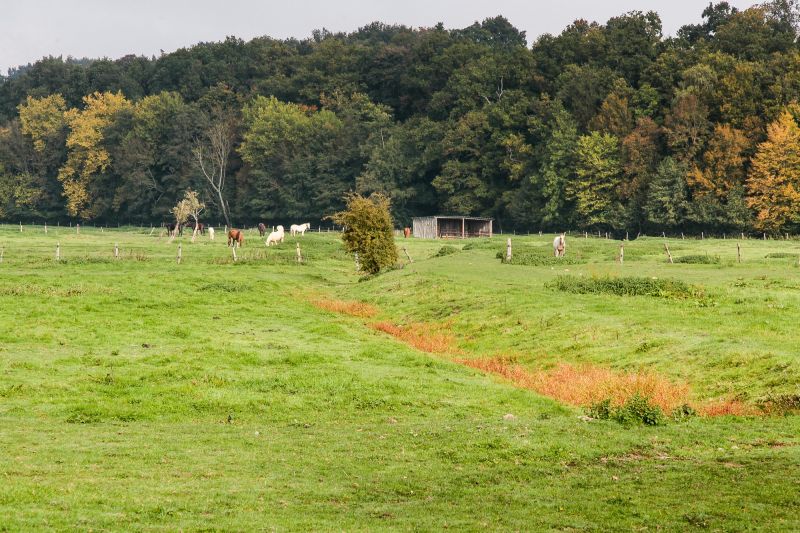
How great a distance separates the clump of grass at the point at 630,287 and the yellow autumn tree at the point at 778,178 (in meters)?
51.1

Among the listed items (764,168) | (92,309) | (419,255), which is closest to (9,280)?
(92,309)

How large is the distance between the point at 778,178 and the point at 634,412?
248ft

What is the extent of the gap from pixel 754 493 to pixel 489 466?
470 cm

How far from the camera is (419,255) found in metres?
77.4

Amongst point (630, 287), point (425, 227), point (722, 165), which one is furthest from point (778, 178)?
point (630, 287)

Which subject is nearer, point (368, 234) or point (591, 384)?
point (591, 384)

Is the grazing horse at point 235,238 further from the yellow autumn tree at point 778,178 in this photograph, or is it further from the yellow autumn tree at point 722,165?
the yellow autumn tree at point 778,178

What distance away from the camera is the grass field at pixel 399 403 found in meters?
14.6

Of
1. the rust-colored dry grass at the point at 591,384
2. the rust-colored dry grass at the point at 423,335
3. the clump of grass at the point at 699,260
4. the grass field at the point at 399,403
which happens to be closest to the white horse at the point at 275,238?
the grass field at the point at 399,403

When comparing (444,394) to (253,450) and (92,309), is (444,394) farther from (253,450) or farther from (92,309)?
(92,309)

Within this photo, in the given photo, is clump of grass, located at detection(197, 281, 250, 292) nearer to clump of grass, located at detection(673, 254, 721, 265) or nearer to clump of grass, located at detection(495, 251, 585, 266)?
clump of grass, located at detection(495, 251, 585, 266)

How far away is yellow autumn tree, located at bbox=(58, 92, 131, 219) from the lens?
152 meters

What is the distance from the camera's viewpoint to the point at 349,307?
148ft

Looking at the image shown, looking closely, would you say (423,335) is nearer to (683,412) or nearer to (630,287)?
(630,287)
